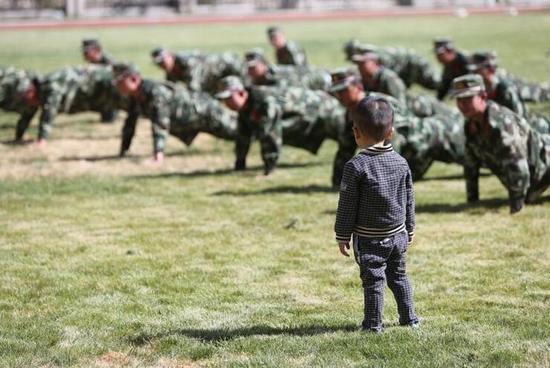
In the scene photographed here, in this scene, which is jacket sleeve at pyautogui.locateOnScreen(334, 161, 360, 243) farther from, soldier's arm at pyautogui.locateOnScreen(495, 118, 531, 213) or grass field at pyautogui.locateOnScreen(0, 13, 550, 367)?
soldier's arm at pyautogui.locateOnScreen(495, 118, 531, 213)

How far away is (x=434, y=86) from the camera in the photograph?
793 inches

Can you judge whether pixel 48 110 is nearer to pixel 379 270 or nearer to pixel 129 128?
pixel 129 128

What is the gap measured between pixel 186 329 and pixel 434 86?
13895mm

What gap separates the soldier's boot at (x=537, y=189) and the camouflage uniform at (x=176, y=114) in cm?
549

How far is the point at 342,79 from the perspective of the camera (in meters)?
11.5

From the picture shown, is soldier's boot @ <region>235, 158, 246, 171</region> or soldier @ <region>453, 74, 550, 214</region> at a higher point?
soldier @ <region>453, 74, 550, 214</region>

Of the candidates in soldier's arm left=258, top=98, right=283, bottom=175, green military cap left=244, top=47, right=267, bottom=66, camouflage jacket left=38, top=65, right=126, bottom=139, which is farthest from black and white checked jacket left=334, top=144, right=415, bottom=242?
camouflage jacket left=38, top=65, right=126, bottom=139

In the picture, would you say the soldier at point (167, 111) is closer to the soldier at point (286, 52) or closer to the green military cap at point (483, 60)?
the green military cap at point (483, 60)

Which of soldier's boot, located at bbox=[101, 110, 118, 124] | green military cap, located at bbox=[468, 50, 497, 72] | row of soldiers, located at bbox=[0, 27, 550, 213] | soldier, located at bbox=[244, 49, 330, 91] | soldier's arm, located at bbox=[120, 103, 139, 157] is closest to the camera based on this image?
row of soldiers, located at bbox=[0, 27, 550, 213]

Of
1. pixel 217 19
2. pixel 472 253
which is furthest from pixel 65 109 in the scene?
pixel 217 19

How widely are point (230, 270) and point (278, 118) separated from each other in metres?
4.87

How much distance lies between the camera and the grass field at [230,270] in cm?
657

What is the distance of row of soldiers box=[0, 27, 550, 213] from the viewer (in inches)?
481

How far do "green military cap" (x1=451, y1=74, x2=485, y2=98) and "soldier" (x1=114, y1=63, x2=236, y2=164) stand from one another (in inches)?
220
